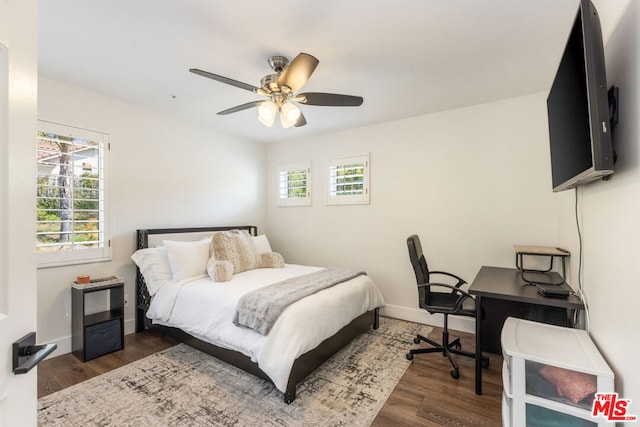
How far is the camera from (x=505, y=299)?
2.01 meters

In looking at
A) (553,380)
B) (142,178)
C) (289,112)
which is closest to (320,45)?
(289,112)

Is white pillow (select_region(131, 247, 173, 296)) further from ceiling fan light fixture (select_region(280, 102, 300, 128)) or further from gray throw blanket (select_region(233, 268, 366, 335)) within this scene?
ceiling fan light fixture (select_region(280, 102, 300, 128))

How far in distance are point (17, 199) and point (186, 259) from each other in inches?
96.7

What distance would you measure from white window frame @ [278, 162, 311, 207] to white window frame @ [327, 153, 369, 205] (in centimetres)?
38

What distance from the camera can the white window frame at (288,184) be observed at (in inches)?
180

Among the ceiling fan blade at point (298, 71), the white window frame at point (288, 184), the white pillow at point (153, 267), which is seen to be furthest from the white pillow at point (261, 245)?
the ceiling fan blade at point (298, 71)

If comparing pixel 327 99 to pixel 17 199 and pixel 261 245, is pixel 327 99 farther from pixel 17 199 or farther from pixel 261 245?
pixel 261 245

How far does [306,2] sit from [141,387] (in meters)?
2.97

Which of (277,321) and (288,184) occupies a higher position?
(288,184)

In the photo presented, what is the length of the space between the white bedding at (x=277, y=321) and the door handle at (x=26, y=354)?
149 centimetres

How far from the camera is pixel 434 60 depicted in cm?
237

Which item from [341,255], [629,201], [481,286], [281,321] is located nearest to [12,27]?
[281,321]

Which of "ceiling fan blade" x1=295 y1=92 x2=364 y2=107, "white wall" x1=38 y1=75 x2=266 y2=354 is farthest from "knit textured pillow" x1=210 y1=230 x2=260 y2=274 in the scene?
"ceiling fan blade" x1=295 y1=92 x2=364 y2=107

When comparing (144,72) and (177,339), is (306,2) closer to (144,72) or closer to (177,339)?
(144,72)
